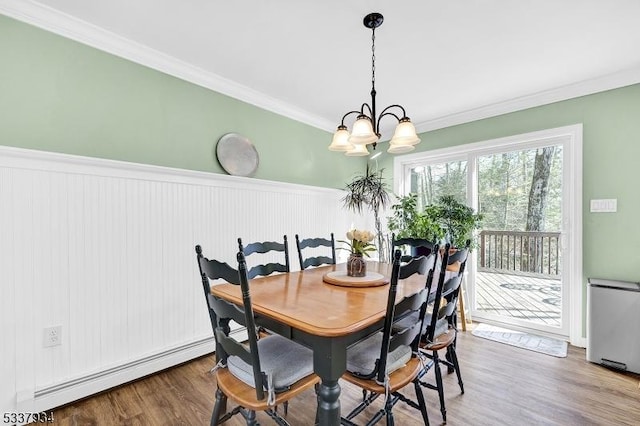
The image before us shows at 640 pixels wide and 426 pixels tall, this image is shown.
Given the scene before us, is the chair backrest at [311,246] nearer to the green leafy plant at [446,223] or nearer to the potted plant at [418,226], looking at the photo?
the potted plant at [418,226]

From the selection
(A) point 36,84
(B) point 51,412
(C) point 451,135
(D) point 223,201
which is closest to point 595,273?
(C) point 451,135

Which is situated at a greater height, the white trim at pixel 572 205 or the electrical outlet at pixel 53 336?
the white trim at pixel 572 205

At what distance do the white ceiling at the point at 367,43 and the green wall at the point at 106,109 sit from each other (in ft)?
0.38

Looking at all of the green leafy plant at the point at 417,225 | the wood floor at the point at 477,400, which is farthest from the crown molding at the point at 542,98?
the wood floor at the point at 477,400

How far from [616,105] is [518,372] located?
2.51 m

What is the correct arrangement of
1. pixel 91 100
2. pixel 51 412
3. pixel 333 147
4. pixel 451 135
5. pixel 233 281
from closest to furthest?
pixel 233 281
pixel 51 412
pixel 91 100
pixel 333 147
pixel 451 135

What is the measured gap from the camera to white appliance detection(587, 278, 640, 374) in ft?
7.46

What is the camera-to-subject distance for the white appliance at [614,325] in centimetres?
227

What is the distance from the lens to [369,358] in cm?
144

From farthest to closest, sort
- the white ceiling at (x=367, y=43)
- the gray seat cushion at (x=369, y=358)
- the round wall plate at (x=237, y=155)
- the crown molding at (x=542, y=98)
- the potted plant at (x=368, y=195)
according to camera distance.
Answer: the potted plant at (x=368, y=195)
the round wall plate at (x=237, y=155)
the crown molding at (x=542, y=98)
the white ceiling at (x=367, y=43)
the gray seat cushion at (x=369, y=358)

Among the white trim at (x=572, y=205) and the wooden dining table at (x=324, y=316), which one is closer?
the wooden dining table at (x=324, y=316)

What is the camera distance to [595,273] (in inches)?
106

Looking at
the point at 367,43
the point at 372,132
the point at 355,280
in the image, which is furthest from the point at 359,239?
the point at 367,43

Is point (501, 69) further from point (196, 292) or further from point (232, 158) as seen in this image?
point (196, 292)
